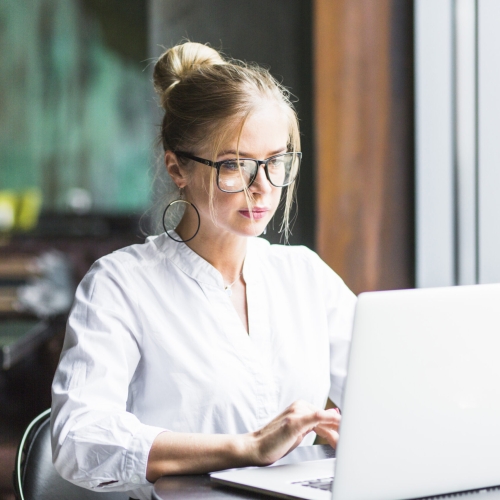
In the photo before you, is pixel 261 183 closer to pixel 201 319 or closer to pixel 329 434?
pixel 201 319

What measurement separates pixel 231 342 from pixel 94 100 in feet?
18.3

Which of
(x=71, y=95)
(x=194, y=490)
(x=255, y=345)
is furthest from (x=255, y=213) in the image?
(x=71, y=95)

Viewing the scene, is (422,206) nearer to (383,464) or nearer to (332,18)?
(332,18)

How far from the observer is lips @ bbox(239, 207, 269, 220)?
1.42 meters

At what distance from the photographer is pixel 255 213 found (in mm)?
1423

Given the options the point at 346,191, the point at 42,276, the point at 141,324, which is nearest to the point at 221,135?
the point at 141,324

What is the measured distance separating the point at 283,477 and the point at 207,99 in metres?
0.77

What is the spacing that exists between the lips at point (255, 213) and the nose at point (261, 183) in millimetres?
38

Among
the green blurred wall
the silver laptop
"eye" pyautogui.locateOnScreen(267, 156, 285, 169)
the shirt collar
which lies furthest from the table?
the green blurred wall

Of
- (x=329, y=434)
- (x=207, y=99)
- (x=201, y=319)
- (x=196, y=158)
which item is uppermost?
(x=207, y=99)

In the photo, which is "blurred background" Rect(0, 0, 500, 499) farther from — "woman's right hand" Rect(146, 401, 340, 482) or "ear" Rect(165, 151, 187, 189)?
"woman's right hand" Rect(146, 401, 340, 482)

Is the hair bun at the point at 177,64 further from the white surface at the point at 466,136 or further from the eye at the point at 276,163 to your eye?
the white surface at the point at 466,136

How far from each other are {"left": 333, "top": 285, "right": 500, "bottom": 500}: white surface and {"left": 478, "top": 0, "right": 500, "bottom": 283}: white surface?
159 centimetres

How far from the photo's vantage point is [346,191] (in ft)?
10.1
